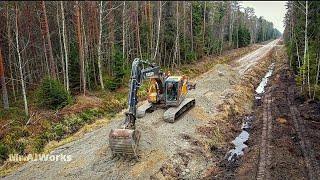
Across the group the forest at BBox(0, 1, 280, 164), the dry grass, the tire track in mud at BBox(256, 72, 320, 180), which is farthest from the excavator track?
the forest at BBox(0, 1, 280, 164)

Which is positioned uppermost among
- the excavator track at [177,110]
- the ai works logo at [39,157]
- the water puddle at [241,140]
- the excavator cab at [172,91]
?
the excavator cab at [172,91]

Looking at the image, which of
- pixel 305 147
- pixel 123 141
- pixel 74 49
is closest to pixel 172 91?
pixel 123 141

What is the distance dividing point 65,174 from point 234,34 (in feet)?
266

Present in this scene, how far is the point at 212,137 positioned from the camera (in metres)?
20.3

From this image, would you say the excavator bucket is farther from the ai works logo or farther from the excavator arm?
the ai works logo

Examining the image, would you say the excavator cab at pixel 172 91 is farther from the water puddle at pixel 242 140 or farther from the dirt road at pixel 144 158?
the water puddle at pixel 242 140

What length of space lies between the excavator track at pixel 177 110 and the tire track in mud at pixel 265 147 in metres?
4.88

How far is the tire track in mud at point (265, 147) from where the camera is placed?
15.6 meters

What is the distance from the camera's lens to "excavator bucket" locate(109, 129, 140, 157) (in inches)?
596

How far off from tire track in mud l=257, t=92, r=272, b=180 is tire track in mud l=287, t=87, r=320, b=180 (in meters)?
1.57

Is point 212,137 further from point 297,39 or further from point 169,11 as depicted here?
point 169,11

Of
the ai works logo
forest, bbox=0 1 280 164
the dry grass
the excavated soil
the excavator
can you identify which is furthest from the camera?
forest, bbox=0 1 280 164

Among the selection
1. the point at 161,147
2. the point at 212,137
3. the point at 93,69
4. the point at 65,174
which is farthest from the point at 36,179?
the point at 93,69

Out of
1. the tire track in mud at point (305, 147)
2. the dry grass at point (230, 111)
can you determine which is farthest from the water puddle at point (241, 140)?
the tire track in mud at point (305, 147)
